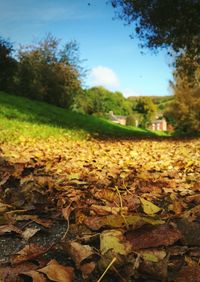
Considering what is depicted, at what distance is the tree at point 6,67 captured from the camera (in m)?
31.5

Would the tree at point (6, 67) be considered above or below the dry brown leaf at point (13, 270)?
above

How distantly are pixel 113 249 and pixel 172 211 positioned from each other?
1072 millimetres

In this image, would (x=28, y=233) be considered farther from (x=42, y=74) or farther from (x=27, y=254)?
(x=42, y=74)

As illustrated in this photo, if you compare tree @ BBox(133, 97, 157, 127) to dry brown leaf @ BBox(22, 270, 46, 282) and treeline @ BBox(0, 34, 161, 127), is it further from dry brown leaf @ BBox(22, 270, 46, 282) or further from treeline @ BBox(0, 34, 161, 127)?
dry brown leaf @ BBox(22, 270, 46, 282)

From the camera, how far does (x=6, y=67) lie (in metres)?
32.0

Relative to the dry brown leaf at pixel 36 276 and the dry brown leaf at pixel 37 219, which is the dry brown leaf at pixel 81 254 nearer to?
the dry brown leaf at pixel 36 276

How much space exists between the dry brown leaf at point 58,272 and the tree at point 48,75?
3335 cm

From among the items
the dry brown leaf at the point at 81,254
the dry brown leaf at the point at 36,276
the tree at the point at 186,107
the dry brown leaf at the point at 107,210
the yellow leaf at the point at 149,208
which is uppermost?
the tree at the point at 186,107

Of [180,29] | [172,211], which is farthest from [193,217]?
[180,29]

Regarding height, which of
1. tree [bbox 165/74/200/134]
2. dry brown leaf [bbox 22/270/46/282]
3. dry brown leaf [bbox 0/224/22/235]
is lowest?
dry brown leaf [bbox 0/224/22/235]

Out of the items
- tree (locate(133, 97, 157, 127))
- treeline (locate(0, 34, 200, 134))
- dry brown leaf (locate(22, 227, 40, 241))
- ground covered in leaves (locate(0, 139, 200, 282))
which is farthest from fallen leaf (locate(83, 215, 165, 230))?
tree (locate(133, 97, 157, 127))

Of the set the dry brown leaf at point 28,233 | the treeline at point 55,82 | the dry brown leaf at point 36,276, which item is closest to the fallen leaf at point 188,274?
the dry brown leaf at point 36,276

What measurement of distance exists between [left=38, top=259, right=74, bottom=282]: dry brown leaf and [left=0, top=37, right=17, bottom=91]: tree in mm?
30499

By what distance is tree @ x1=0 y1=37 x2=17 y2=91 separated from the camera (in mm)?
31500
